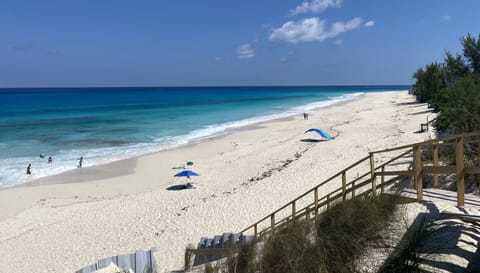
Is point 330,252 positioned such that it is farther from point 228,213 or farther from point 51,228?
point 51,228

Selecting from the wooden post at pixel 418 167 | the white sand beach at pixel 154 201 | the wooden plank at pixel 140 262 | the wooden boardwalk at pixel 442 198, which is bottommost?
Result: the white sand beach at pixel 154 201

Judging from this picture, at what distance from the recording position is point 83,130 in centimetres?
4566

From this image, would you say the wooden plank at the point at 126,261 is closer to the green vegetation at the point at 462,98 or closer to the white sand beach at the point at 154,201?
the white sand beach at the point at 154,201

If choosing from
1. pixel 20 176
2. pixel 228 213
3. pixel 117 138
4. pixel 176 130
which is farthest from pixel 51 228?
pixel 176 130

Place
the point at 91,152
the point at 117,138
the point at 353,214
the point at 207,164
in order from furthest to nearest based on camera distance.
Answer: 1. the point at 117,138
2. the point at 91,152
3. the point at 207,164
4. the point at 353,214

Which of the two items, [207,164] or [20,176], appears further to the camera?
[207,164]

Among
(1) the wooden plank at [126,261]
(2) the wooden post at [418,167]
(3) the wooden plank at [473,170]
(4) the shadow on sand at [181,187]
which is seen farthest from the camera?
(4) the shadow on sand at [181,187]

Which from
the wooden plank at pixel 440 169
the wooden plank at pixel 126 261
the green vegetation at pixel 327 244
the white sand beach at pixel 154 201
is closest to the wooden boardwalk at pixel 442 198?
the wooden plank at pixel 440 169

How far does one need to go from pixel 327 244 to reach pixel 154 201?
13301mm

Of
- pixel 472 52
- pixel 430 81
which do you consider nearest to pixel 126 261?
pixel 472 52

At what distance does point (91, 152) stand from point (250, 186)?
17134 mm

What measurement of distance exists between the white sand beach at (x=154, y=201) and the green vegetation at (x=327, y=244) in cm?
552

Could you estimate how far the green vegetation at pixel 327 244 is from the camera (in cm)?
483

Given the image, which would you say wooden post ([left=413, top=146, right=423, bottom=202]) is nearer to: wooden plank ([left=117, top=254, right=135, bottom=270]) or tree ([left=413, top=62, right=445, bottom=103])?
wooden plank ([left=117, top=254, right=135, bottom=270])
